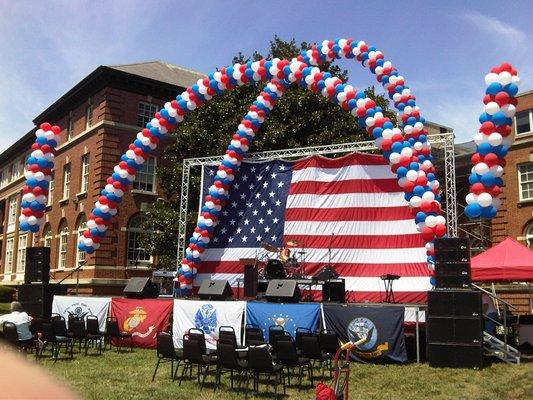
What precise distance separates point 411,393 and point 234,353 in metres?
3.43

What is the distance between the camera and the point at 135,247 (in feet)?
99.9

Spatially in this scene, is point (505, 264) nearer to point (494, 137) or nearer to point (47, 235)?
point (494, 137)

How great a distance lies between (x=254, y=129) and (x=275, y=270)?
6004 mm

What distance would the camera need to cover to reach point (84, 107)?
33.6 m

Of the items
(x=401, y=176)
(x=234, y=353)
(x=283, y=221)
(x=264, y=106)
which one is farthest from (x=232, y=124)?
(x=234, y=353)

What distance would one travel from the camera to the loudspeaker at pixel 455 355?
1193 centimetres

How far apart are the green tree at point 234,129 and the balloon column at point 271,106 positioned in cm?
513

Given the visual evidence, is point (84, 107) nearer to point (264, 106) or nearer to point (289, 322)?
point (264, 106)

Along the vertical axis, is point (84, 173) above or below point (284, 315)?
above

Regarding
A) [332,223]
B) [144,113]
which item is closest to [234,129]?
[144,113]

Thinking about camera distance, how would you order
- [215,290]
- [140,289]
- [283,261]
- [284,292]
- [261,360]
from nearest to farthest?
1. [261,360]
2. [284,292]
3. [215,290]
4. [140,289]
5. [283,261]

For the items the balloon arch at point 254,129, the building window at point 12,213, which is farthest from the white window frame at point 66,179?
the building window at point 12,213

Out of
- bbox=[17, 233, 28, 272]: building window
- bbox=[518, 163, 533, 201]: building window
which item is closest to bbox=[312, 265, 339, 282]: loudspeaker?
bbox=[518, 163, 533, 201]: building window

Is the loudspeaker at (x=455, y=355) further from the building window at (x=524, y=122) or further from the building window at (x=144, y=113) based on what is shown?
the building window at (x=144, y=113)
